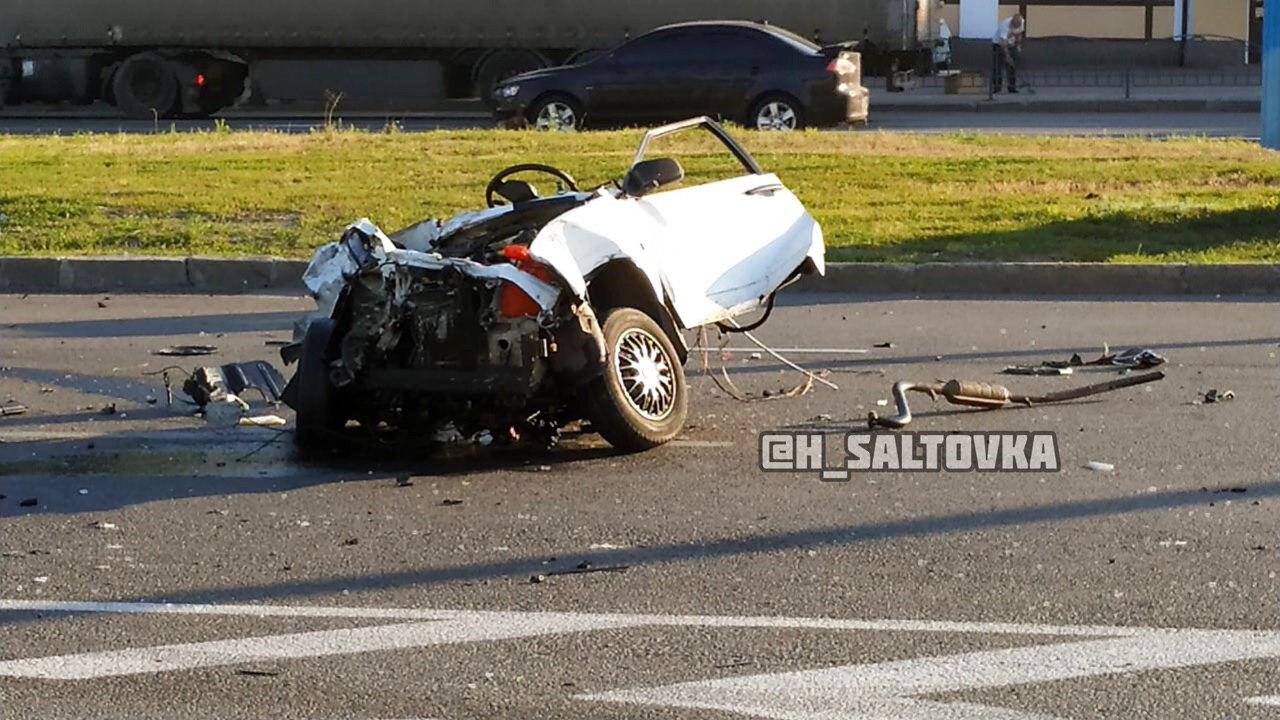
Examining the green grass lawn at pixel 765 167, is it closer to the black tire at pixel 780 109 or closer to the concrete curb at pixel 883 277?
the concrete curb at pixel 883 277

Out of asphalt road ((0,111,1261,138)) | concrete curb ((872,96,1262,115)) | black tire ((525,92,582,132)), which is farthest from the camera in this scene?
concrete curb ((872,96,1262,115))

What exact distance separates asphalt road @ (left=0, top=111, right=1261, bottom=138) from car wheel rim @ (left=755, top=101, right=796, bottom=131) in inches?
71.0

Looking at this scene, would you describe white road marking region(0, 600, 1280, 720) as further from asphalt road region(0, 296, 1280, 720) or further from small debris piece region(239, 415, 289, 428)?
small debris piece region(239, 415, 289, 428)

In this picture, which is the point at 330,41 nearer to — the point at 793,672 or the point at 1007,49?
the point at 1007,49

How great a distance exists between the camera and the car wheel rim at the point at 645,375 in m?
8.06

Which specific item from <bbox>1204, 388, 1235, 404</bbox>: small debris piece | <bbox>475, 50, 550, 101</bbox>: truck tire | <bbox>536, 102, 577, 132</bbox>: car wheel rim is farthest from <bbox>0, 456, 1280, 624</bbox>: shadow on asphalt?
<bbox>475, 50, 550, 101</bbox>: truck tire

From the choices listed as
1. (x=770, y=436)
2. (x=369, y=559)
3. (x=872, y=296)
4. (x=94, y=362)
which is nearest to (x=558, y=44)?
(x=872, y=296)

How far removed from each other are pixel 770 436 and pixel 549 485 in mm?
1262

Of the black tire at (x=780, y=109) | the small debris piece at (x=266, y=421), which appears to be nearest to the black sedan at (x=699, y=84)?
the black tire at (x=780, y=109)

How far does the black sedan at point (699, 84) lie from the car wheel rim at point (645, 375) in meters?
17.5

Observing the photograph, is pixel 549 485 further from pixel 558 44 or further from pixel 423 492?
pixel 558 44

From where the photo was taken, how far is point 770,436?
841 centimetres

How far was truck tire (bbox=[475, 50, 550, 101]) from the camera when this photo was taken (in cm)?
3138

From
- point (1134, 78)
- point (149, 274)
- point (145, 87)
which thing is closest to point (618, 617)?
point (149, 274)
